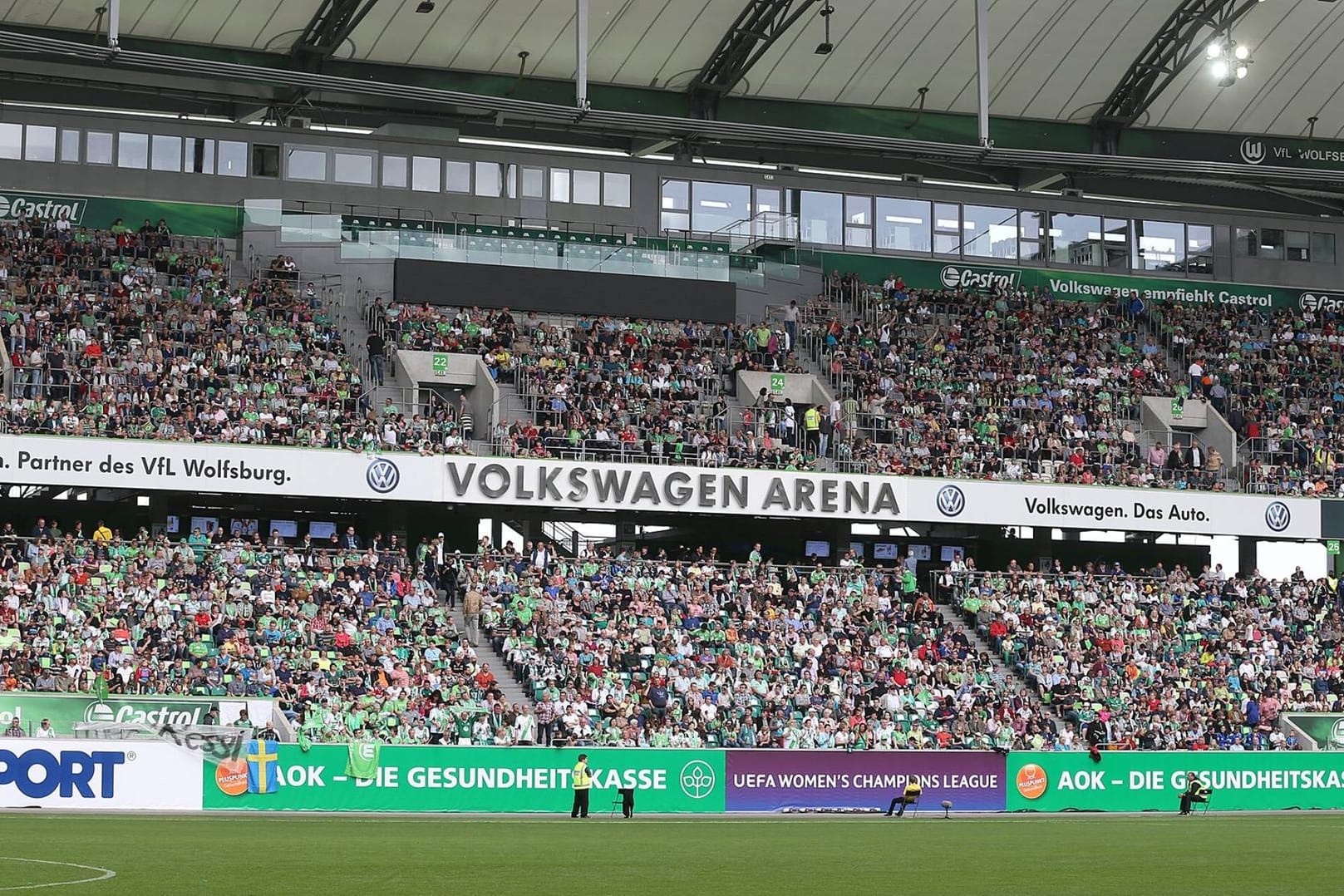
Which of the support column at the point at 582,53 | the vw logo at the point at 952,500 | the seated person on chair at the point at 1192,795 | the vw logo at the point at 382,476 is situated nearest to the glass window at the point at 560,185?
the support column at the point at 582,53

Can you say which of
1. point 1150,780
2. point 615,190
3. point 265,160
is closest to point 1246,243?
point 615,190

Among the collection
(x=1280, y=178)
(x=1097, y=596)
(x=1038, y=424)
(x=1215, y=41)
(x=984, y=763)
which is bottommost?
(x=984, y=763)

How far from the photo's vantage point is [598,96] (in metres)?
55.0

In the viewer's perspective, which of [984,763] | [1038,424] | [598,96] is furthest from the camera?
[598,96]

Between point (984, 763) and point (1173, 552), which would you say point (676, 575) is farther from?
point (1173, 552)

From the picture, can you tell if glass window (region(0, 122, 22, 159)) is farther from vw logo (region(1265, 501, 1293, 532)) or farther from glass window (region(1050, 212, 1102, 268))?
vw logo (region(1265, 501, 1293, 532))

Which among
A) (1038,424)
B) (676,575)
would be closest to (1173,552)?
(1038,424)

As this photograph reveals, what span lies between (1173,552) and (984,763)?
761 inches

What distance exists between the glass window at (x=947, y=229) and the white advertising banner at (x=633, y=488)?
1291 cm

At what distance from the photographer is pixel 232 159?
5328 centimetres

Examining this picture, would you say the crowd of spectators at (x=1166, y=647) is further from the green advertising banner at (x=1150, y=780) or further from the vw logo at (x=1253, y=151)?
the vw logo at (x=1253, y=151)

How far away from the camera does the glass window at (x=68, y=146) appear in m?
52.0

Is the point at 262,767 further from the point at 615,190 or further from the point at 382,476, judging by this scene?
the point at 615,190

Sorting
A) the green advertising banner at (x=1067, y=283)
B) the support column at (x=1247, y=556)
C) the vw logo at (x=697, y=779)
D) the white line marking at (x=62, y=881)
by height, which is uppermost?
the green advertising banner at (x=1067, y=283)
